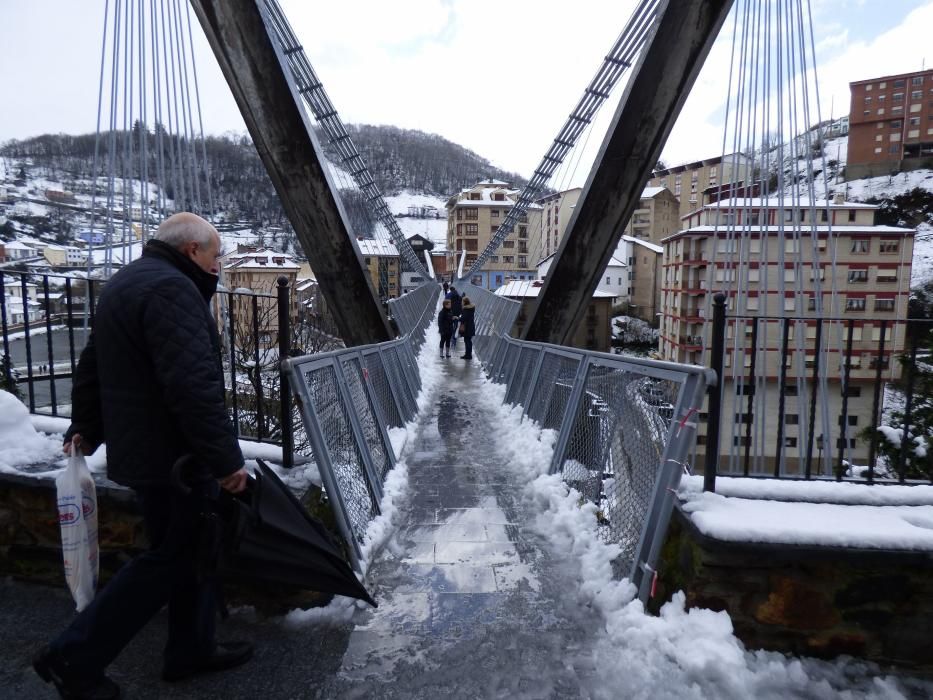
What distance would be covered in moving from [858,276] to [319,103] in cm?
1098

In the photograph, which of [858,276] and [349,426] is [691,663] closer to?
[349,426]

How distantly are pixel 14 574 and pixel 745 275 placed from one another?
5.18 m

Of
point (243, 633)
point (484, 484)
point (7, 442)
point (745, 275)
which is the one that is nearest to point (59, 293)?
point (7, 442)

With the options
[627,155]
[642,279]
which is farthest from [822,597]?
[642,279]

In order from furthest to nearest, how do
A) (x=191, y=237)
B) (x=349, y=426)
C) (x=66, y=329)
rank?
1. (x=66, y=329)
2. (x=349, y=426)
3. (x=191, y=237)

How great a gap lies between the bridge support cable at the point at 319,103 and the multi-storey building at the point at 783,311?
4487 millimetres

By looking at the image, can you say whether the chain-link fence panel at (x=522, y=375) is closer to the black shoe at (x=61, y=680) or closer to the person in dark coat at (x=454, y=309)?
the black shoe at (x=61, y=680)

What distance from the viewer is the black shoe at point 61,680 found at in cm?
171

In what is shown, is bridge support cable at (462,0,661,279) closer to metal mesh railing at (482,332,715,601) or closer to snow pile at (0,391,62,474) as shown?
metal mesh railing at (482,332,715,601)

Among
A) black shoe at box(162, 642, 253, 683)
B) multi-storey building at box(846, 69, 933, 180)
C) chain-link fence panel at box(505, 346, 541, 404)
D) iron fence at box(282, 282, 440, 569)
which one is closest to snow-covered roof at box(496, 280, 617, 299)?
chain-link fence panel at box(505, 346, 541, 404)

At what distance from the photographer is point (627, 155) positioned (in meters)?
5.52

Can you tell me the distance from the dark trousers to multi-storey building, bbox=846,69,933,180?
71896 mm

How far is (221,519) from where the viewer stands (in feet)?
5.91

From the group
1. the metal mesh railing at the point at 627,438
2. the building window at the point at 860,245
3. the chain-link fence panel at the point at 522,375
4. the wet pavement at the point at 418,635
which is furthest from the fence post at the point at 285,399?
the building window at the point at 860,245
